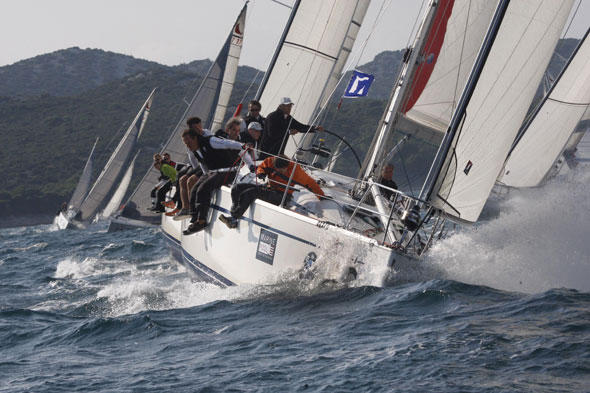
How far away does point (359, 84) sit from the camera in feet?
44.7

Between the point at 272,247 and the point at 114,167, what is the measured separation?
25225 millimetres

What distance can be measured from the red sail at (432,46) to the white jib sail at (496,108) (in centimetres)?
180

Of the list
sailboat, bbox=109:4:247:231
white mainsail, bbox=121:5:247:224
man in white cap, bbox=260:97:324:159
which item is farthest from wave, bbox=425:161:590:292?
sailboat, bbox=109:4:247:231

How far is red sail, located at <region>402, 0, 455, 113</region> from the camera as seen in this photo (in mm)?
10570

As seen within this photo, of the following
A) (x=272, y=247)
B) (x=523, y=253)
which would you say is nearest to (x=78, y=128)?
(x=272, y=247)

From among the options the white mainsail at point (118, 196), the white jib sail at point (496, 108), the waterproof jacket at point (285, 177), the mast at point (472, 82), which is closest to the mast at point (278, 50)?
the waterproof jacket at point (285, 177)

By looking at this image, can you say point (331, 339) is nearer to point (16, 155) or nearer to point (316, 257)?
point (316, 257)

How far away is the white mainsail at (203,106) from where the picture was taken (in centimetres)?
2350

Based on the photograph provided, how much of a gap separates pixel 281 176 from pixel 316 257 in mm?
1489

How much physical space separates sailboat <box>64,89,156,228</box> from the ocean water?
21.1m

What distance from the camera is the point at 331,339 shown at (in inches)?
260

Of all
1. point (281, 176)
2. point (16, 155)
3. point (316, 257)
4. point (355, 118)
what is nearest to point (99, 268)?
point (281, 176)

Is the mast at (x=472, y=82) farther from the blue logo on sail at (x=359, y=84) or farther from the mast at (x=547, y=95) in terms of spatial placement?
the mast at (x=547, y=95)

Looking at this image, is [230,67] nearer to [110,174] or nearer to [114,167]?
[114,167]
